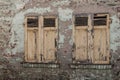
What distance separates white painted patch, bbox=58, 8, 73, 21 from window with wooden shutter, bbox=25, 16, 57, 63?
0.24m

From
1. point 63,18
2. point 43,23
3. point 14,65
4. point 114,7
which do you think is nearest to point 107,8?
point 114,7

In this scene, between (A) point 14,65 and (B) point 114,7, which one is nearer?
(B) point 114,7

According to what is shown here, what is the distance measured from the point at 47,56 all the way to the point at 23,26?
134 cm

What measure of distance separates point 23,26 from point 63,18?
4.68ft

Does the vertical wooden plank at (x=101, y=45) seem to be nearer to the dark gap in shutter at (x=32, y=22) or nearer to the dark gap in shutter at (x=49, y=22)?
the dark gap in shutter at (x=49, y=22)

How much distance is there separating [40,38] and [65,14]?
118 cm

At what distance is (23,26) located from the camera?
37.0ft

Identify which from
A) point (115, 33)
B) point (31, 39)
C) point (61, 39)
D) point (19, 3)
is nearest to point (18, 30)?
point (31, 39)

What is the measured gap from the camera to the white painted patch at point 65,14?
35.9 ft

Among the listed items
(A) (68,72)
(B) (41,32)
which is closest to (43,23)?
(B) (41,32)

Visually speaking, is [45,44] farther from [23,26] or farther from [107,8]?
[107,8]

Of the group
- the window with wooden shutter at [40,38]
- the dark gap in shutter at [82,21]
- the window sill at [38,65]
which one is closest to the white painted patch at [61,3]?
the window with wooden shutter at [40,38]

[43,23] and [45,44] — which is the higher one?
[43,23]

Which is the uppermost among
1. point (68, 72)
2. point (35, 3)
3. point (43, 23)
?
point (35, 3)
